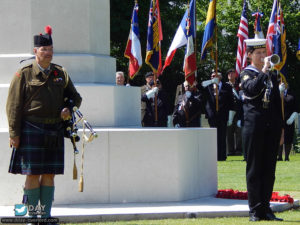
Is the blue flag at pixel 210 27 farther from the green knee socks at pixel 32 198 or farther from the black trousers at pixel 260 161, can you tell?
the green knee socks at pixel 32 198

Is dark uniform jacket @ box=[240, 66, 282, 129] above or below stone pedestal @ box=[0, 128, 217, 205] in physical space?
above

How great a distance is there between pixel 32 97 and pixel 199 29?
3571 cm

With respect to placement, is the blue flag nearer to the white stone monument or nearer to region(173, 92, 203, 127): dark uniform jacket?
region(173, 92, 203, 127): dark uniform jacket

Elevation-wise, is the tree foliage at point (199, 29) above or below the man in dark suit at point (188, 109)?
above

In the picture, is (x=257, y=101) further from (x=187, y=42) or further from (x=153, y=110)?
(x=153, y=110)

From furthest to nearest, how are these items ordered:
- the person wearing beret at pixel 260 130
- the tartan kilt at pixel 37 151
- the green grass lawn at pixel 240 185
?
the person wearing beret at pixel 260 130, the green grass lawn at pixel 240 185, the tartan kilt at pixel 37 151

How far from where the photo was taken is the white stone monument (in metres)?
10.0

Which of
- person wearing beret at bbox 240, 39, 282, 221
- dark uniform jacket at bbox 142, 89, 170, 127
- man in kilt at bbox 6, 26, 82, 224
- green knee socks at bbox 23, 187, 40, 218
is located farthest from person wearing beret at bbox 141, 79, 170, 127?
green knee socks at bbox 23, 187, 40, 218

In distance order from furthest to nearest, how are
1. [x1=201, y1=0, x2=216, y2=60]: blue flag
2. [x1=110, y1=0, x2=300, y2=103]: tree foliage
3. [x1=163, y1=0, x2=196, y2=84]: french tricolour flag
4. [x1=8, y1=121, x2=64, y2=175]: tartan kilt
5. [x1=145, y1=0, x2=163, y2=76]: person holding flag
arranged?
1. [x1=110, y1=0, x2=300, y2=103]: tree foliage
2. [x1=201, y1=0, x2=216, y2=60]: blue flag
3. [x1=145, y1=0, x2=163, y2=76]: person holding flag
4. [x1=163, y1=0, x2=196, y2=84]: french tricolour flag
5. [x1=8, y1=121, x2=64, y2=175]: tartan kilt

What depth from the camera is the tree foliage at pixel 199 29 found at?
33781 mm

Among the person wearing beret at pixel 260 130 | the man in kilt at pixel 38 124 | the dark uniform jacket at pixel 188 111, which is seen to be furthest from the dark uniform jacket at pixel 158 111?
the man in kilt at pixel 38 124

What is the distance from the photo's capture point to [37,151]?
8398mm

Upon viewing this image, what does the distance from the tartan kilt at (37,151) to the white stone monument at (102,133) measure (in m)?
1.51

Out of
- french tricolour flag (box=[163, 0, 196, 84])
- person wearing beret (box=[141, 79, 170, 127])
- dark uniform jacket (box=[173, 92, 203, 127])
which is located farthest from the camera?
dark uniform jacket (box=[173, 92, 203, 127])
